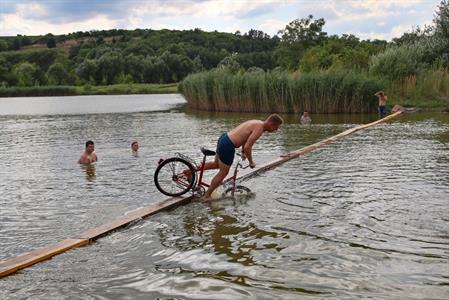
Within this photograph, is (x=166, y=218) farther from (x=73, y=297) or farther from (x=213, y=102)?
(x=213, y=102)

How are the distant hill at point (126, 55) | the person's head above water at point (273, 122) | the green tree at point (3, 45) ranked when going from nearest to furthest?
the person's head above water at point (273, 122) < the distant hill at point (126, 55) < the green tree at point (3, 45)

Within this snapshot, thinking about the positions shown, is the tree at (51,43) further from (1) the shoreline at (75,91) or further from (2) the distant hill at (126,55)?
(1) the shoreline at (75,91)

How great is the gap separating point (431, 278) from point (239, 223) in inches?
123

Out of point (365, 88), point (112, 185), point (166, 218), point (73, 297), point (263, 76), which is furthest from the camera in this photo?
point (263, 76)

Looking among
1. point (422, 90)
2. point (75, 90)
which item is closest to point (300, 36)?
point (75, 90)

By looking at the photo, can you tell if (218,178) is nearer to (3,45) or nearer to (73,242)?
(73,242)

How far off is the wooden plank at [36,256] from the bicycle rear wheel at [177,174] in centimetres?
270

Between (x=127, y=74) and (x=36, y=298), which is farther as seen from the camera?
(x=127, y=74)

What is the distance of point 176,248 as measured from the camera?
7.11 metres

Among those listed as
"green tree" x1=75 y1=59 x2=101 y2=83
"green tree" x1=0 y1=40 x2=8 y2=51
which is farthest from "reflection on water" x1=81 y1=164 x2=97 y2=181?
"green tree" x1=0 y1=40 x2=8 y2=51

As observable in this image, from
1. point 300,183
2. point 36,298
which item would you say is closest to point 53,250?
point 36,298

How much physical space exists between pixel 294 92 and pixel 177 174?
25.6 metres

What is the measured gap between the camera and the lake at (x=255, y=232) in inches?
227

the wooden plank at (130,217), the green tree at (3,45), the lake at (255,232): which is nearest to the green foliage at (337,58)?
the lake at (255,232)
